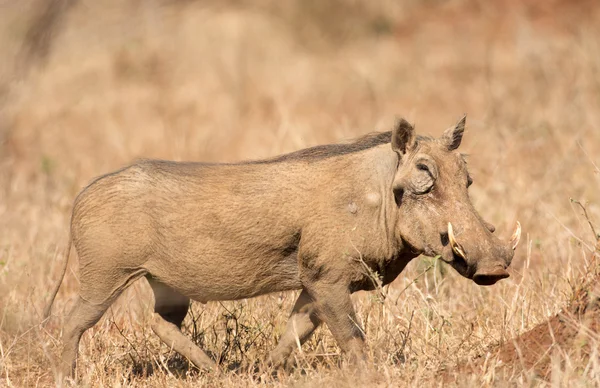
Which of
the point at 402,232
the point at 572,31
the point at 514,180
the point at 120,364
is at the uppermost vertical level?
the point at 572,31

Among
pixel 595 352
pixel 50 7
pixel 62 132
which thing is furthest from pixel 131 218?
pixel 62 132

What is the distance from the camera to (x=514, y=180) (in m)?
7.62

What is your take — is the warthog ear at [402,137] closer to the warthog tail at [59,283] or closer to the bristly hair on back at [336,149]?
the bristly hair on back at [336,149]

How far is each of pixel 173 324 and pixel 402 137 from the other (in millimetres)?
1426

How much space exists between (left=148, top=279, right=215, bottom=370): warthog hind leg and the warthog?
0.5 inches

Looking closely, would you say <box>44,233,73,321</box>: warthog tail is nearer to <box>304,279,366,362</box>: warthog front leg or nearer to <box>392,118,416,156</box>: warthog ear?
<box>304,279,366,362</box>: warthog front leg

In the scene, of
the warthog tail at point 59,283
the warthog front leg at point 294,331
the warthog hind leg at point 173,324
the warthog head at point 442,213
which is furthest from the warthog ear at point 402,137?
the warthog tail at point 59,283

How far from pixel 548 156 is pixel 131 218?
5.08m

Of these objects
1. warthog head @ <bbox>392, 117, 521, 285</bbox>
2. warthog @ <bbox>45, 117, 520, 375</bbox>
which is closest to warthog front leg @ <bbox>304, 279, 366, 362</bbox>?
warthog @ <bbox>45, 117, 520, 375</bbox>

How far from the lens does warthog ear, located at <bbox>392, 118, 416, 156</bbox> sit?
4.18 meters

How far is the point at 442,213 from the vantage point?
4098 mm

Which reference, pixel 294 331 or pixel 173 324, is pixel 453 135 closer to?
pixel 294 331

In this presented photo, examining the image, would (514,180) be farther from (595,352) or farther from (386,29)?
(386,29)

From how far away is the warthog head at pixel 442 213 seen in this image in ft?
13.0
